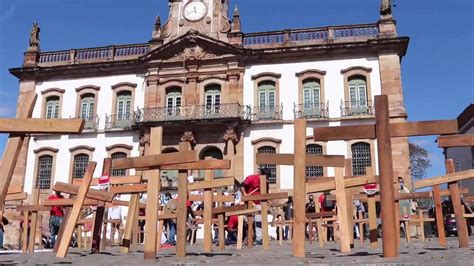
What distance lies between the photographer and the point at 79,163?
26.7 meters

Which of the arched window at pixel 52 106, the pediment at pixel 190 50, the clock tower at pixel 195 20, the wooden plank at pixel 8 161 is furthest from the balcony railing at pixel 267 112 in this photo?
the wooden plank at pixel 8 161

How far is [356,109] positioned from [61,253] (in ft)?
64.4

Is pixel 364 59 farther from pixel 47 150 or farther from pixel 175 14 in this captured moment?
pixel 47 150

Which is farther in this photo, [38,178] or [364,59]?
[38,178]

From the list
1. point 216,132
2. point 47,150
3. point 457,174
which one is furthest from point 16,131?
point 47,150

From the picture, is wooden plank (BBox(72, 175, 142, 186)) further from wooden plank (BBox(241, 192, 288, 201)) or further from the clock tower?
the clock tower

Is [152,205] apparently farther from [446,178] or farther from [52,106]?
[52,106]

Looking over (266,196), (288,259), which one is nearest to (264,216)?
(266,196)

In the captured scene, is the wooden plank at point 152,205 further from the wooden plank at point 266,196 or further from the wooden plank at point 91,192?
the wooden plank at point 266,196

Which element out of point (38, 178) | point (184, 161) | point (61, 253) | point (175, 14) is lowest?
point (61, 253)

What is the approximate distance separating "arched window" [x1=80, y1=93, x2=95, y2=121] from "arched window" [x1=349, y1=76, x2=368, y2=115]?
13.6 metres

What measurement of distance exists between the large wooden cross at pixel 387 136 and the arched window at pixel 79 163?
919 inches

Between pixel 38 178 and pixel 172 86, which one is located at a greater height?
pixel 172 86

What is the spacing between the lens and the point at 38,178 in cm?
2681
